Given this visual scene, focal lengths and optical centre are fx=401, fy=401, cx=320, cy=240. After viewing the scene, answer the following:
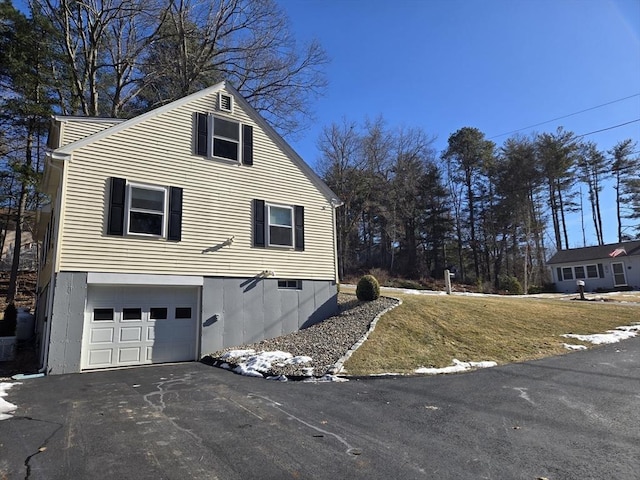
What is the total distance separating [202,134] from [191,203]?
7.43ft

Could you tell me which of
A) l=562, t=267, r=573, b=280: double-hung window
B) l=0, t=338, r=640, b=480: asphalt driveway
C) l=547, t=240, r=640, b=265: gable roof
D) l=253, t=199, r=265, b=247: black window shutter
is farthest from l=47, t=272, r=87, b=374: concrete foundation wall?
l=562, t=267, r=573, b=280: double-hung window

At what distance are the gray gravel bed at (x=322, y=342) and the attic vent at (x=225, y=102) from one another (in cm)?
741

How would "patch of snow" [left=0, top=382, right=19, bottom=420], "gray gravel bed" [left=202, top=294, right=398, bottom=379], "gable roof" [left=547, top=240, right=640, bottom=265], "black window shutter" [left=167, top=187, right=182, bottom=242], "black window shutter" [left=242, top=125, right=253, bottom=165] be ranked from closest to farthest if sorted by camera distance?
1. "patch of snow" [left=0, top=382, right=19, bottom=420]
2. "gray gravel bed" [left=202, top=294, right=398, bottom=379]
3. "black window shutter" [left=167, top=187, right=182, bottom=242]
4. "black window shutter" [left=242, top=125, right=253, bottom=165]
5. "gable roof" [left=547, top=240, right=640, bottom=265]

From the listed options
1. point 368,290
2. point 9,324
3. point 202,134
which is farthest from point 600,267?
point 9,324

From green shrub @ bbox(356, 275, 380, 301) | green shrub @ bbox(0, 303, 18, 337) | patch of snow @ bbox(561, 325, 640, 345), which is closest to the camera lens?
patch of snow @ bbox(561, 325, 640, 345)

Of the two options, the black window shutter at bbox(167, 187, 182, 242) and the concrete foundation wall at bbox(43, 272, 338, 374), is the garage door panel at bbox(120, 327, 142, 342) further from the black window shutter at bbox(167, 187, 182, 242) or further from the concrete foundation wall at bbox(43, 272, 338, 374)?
the black window shutter at bbox(167, 187, 182, 242)

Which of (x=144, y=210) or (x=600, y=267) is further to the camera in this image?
(x=600, y=267)

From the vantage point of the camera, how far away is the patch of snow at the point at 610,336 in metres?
11.7

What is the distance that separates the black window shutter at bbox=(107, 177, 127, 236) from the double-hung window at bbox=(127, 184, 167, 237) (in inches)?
6.6

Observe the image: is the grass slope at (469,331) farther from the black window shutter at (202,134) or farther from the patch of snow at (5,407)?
the black window shutter at (202,134)

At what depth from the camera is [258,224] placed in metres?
12.6

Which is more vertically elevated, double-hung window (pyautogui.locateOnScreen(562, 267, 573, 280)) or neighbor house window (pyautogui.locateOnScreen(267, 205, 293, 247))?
neighbor house window (pyautogui.locateOnScreen(267, 205, 293, 247))

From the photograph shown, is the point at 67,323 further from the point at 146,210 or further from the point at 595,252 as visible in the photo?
the point at 595,252

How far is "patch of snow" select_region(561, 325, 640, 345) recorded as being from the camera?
11.7 meters
